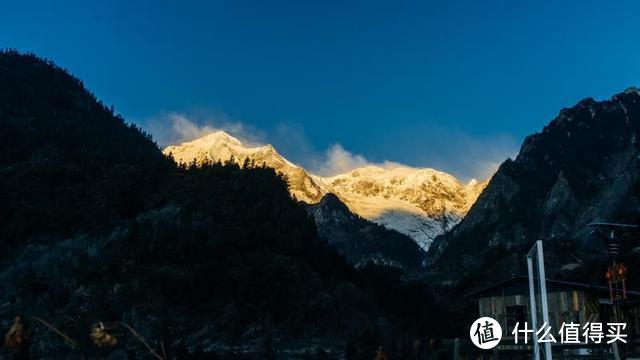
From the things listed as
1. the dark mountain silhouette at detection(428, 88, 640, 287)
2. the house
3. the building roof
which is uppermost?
the dark mountain silhouette at detection(428, 88, 640, 287)

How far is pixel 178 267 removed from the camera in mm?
92625

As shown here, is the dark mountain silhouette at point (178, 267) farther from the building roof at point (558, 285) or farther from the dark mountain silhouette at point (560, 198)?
the dark mountain silhouette at point (560, 198)

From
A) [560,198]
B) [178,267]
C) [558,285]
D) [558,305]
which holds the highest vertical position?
[560,198]

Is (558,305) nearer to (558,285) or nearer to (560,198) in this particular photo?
(558,285)

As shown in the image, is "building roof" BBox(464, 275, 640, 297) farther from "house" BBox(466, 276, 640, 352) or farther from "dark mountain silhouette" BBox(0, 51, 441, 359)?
"dark mountain silhouette" BBox(0, 51, 441, 359)

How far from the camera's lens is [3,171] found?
11750 centimetres

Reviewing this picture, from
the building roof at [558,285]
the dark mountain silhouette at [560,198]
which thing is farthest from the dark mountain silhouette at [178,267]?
the dark mountain silhouette at [560,198]

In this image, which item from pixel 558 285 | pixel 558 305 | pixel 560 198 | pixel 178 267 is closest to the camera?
pixel 558 305

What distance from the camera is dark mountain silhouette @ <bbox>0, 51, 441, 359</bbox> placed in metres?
79.6

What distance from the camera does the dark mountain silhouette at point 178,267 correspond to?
261ft

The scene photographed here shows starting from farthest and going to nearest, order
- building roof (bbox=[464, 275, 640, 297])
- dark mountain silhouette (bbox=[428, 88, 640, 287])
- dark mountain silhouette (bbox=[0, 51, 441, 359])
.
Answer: dark mountain silhouette (bbox=[428, 88, 640, 287]) → dark mountain silhouette (bbox=[0, 51, 441, 359]) → building roof (bbox=[464, 275, 640, 297])

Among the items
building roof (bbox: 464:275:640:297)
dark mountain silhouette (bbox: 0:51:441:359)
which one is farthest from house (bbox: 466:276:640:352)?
dark mountain silhouette (bbox: 0:51:441:359)

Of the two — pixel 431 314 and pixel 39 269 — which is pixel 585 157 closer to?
pixel 431 314

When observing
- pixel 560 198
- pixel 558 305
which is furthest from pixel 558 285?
pixel 560 198
